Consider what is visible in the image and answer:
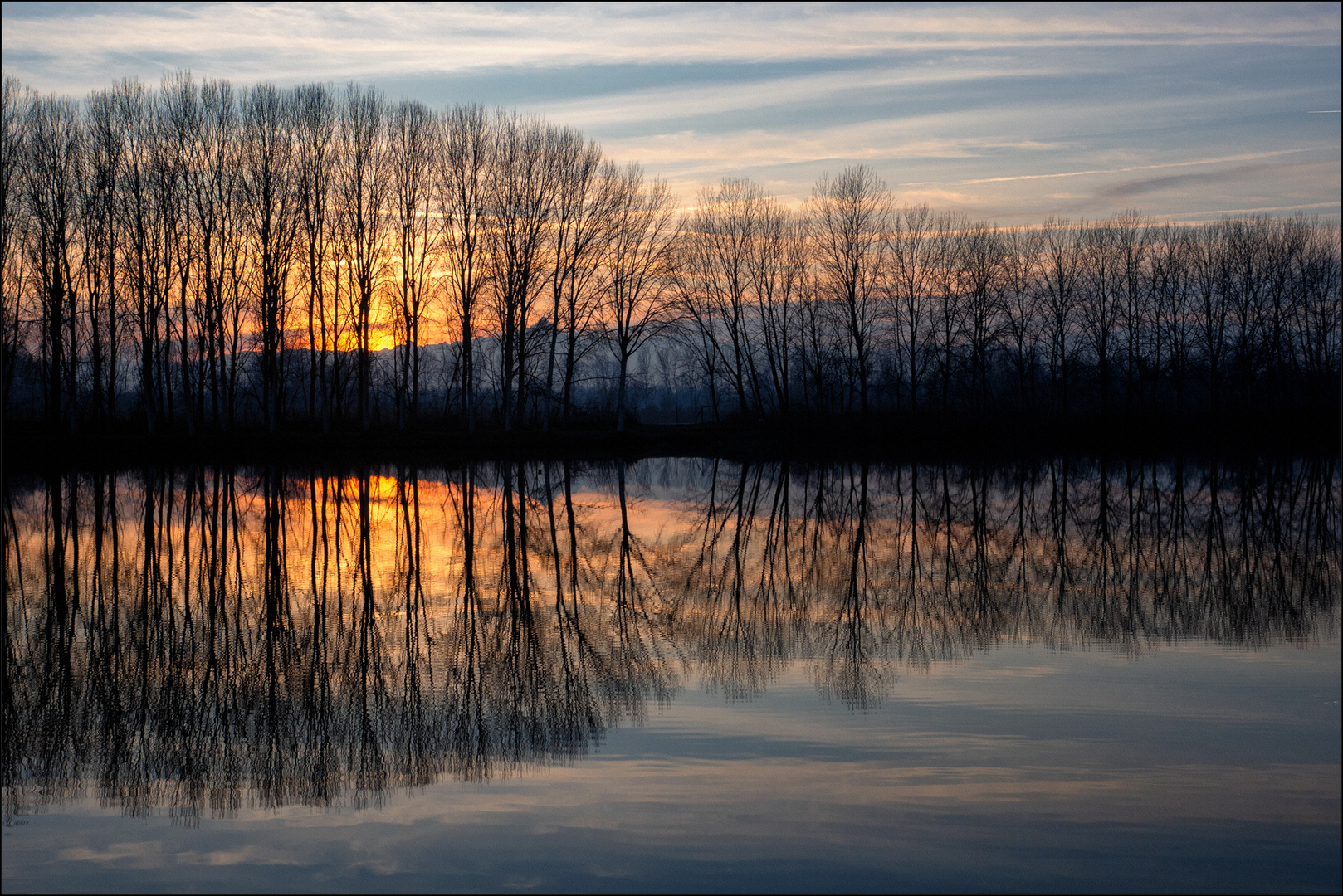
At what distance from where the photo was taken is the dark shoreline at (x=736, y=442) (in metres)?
36.0

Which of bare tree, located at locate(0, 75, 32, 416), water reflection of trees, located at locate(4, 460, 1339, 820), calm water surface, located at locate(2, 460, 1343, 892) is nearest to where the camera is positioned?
calm water surface, located at locate(2, 460, 1343, 892)

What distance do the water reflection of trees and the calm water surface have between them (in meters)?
0.05

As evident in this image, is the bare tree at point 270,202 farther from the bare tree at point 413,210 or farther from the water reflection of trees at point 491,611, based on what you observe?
the water reflection of trees at point 491,611

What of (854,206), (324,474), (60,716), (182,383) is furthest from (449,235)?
(60,716)

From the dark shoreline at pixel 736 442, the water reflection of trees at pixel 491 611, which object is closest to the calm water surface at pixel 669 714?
the water reflection of trees at pixel 491 611

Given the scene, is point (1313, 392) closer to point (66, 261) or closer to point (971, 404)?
point (971, 404)

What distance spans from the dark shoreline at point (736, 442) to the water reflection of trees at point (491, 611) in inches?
628

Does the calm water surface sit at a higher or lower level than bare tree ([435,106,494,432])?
lower

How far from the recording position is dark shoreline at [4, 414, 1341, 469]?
118 feet

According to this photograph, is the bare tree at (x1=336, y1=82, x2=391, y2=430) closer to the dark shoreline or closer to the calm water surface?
the dark shoreline

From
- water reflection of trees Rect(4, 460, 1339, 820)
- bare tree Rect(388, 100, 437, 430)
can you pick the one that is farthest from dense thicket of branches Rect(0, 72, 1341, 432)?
water reflection of trees Rect(4, 460, 1339, 820)

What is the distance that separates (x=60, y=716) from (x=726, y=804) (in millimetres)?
4762

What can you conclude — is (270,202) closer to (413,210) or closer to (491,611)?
(413,210)

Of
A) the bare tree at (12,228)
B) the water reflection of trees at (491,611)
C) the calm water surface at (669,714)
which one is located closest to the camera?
the calm water surface at (669,714)
